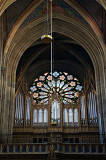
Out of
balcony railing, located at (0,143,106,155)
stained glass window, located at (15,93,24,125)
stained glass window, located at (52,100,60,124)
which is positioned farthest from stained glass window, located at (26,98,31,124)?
balcony railing, located at (0,143,106,155)

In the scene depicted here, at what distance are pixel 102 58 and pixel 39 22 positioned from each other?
546cm

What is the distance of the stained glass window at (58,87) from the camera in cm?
2214

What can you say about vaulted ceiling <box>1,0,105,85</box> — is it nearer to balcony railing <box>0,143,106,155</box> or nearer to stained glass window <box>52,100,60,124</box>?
stained glass window <box>52,100,60,124</box>

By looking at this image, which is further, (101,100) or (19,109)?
(19,109)

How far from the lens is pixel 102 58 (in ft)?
56.4

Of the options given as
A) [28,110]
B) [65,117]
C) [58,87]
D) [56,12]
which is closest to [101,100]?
[65,117]

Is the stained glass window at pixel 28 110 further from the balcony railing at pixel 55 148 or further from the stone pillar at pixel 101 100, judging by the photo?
the stone pillar at pixel 101 100

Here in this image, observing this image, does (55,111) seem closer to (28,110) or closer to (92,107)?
(28,110)

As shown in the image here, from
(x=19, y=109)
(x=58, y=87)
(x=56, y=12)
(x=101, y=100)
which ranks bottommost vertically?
(x=19, y=109)

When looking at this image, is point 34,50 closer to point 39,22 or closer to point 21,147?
point 39,22

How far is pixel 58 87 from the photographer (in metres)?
22.9

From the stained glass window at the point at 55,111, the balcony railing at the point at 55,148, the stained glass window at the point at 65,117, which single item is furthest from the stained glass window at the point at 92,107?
the balcony railing at the point at 55,148

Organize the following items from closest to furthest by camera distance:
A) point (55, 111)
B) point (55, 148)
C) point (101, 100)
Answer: point (55, 148) → point (101, 100) → point (55, 111)

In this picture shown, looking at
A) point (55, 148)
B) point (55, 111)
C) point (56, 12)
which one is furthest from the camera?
point (55, 111)
